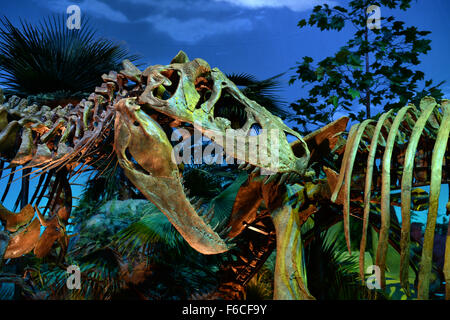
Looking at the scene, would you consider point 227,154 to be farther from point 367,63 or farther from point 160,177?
point 367,63

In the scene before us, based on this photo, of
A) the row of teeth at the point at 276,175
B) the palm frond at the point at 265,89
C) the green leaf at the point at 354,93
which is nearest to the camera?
the row of teeth at the point at 276,175

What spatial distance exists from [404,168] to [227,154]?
1.04 metres

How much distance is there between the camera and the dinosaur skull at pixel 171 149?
86.4 inches

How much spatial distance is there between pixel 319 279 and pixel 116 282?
2551mm

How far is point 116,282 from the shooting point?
4535mm

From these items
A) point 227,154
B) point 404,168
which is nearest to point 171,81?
point 227,154

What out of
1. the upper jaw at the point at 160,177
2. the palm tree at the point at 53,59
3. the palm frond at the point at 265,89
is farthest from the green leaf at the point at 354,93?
the palm tree at the point at 53,59

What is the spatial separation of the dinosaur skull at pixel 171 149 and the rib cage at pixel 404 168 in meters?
0.41

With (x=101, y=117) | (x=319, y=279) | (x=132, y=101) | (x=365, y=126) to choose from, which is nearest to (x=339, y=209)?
(x=365, y=126)

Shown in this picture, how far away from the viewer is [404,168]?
196cm

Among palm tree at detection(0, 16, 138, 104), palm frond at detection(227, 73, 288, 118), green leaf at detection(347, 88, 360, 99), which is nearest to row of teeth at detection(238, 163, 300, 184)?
green leaf at detection(347, 88, 360, 99)

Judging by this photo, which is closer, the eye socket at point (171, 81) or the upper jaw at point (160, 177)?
the upper jaw at point (160, 177)

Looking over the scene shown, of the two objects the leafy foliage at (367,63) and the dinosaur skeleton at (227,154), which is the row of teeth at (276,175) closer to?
the dinosaur skeleton at (227,154)
